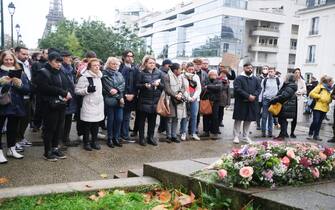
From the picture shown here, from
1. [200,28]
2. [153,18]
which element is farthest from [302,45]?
[153,18]

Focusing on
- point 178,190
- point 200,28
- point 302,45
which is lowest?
point 178,190

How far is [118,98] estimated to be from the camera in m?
8.45

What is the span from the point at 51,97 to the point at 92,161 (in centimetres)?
143

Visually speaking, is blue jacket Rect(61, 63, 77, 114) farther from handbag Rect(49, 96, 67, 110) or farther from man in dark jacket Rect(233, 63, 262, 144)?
man in dark jacket Rect(233, 63, 262, 144)

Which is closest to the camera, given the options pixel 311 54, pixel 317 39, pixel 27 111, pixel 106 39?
pixel 27 111

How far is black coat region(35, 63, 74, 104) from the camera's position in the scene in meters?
6.98

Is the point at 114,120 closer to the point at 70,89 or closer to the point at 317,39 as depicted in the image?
the point at 70,89

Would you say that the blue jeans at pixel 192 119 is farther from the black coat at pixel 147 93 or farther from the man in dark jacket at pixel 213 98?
the black coat at pixel 147 93

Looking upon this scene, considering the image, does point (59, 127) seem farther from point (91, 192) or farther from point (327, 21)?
point (327, 21)

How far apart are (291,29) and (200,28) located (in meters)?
17.3

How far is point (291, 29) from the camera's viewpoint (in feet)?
236

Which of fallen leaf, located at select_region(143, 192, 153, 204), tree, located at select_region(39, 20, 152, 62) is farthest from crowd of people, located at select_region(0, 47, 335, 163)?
tree, located at select_region(39, 20, 152, 62)

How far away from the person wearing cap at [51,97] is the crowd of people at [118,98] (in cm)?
2

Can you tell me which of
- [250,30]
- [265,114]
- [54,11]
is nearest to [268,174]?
[265,114]
